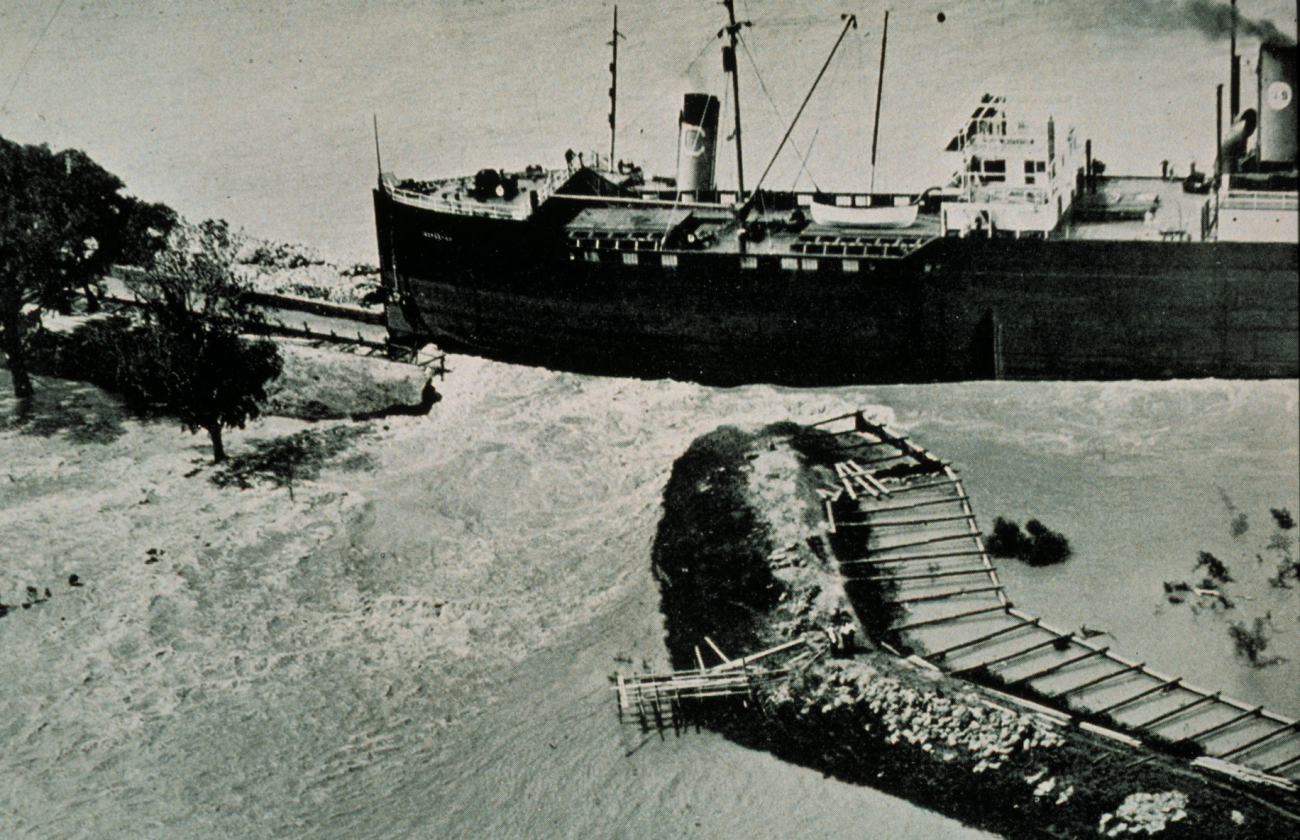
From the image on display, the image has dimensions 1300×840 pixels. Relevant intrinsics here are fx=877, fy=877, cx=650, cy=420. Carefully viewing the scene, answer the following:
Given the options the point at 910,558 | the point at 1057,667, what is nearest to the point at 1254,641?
the point at 1057,667

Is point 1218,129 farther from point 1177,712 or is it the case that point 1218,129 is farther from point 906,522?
point 1177,712

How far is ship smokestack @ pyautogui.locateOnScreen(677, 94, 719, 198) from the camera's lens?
1434 centimetres

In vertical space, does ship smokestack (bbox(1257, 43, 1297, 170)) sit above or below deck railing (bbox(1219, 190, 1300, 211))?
above

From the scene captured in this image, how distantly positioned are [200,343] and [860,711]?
337 inches

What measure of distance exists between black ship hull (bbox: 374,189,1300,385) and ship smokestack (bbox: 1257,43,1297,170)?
1.75m

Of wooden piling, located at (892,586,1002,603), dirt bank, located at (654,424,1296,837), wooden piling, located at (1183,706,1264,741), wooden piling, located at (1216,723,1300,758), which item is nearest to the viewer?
dirt bank, located at (654,424,1296,837)

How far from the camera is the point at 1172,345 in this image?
36.5 ft

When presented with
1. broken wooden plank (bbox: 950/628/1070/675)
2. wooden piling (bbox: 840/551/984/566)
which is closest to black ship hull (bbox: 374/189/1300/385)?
wooden piling (bbox: 840/551/984/566)

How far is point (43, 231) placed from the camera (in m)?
8.82

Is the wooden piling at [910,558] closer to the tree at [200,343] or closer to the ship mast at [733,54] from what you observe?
the ship mast at [733,54]

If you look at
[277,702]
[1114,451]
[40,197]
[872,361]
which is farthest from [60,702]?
[1114,451]

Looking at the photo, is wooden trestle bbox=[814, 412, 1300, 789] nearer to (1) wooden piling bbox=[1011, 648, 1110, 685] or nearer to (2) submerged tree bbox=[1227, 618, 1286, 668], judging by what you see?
(1) wooden piling bbox=[1011, 648, 1110, 685]

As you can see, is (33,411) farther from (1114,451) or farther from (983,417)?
(1114,451)

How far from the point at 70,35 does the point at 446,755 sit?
7.86 m
